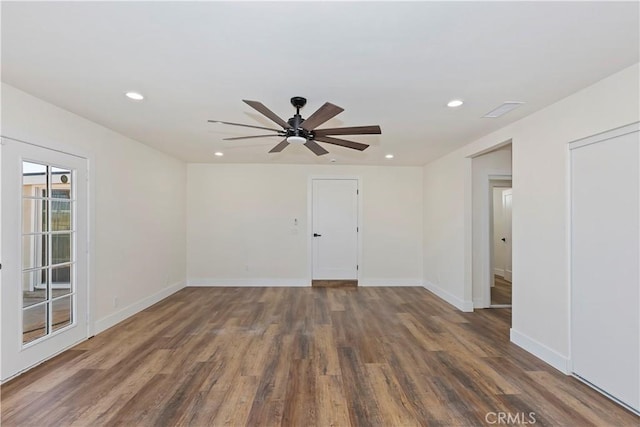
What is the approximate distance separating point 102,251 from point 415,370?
3784mm

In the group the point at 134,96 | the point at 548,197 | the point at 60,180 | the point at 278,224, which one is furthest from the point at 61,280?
the point at 548,197

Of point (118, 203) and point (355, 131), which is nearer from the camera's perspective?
point (355, 131)

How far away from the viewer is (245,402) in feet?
7.45

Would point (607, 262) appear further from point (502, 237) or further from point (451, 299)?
point (502, 237)

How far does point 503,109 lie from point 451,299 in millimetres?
3090

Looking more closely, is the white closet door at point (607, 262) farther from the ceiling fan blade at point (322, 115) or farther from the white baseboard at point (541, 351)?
the ceiling fan blade at point (322, 115)

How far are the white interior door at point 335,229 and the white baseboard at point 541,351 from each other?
10.6 ft

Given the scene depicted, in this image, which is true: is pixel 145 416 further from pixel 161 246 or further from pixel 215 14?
pixel 161 246

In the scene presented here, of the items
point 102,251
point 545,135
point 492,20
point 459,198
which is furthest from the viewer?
point 459,198

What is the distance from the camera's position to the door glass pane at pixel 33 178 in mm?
2740

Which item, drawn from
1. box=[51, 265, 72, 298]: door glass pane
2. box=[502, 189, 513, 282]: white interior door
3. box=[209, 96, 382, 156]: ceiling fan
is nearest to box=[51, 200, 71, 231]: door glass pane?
box=[51, 265, 72, 298]: door glass pane

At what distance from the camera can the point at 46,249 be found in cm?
297

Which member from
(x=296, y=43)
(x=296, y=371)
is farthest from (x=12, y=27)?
(x=296, y=371)

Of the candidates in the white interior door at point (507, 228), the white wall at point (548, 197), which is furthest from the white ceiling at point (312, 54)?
the white interior door at point (507, 228)
